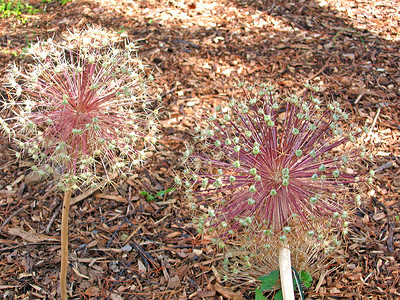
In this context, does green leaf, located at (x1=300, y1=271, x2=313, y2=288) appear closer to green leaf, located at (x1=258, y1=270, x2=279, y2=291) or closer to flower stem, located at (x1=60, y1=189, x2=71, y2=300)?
green leaf, located at (x1=258, y1=270, x2=279, y2=291)

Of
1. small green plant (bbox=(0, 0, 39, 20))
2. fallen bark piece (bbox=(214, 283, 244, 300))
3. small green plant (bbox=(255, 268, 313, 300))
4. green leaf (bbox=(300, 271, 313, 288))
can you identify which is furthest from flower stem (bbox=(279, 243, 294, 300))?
small green plant (bbox=(0, 0, 39, 20))

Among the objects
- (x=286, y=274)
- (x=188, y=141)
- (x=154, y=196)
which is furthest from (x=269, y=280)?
(x=188, y=141)

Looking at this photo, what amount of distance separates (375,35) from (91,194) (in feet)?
13.5

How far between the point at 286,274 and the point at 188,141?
1849 mm

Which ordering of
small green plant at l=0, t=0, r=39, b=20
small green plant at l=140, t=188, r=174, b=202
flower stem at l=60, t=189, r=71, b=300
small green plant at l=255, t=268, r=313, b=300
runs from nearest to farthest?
1. flower stem at l=60, t=189, r=71, b=300
2. small green plant at l=255, t=268, r=313, b=300
3. small green plant at l=140, t=188, r=174, b=202
4. small green plant at l=0, t=0, r=39, b=20

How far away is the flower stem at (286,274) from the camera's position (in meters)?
2.61

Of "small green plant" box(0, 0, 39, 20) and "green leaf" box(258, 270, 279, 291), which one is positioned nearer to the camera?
"green leaf" box(258, 270, 279, 291)

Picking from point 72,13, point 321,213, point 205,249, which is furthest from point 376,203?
point 72,13

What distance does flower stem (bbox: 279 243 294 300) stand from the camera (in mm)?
2607

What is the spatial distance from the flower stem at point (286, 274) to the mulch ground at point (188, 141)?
56cm

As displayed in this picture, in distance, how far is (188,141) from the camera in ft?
13.4

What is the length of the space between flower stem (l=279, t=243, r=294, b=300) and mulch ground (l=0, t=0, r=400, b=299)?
0.56m

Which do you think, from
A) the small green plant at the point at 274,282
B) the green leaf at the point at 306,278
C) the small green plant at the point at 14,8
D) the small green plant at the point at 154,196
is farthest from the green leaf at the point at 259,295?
the small green plant at the point at 14,8

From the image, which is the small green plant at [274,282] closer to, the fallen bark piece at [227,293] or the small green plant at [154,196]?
the fallen bark piece at [227,293]
